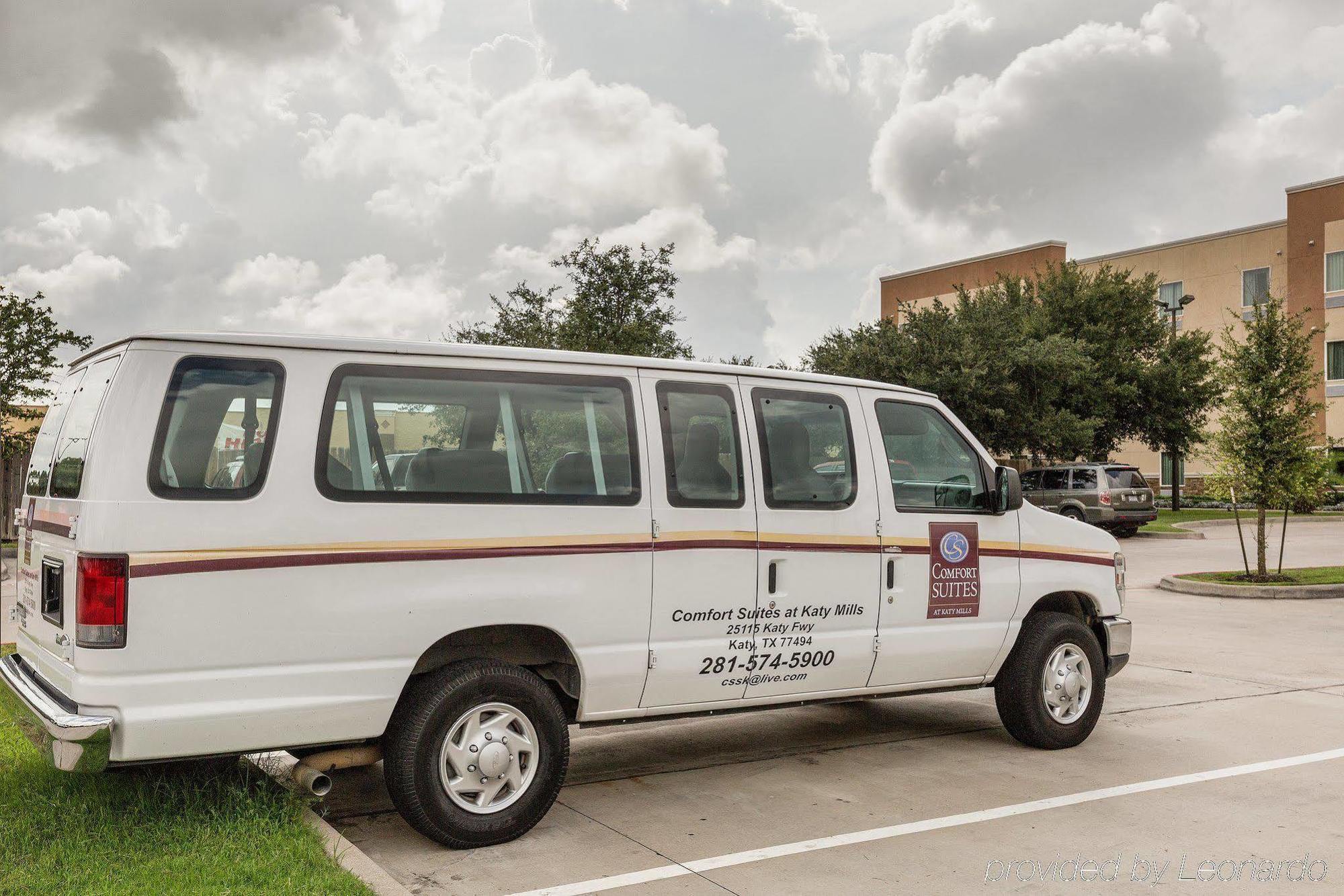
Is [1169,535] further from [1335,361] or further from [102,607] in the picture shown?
[102,607]

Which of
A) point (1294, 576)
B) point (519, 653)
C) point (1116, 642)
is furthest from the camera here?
point (1294, 576)

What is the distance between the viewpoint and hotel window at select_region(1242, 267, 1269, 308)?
49188mm

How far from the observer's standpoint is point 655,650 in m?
5.75

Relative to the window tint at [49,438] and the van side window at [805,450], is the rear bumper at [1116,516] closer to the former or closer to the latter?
the van side window at [805,450]

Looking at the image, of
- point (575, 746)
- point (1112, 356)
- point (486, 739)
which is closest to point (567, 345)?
point (1112, 356)

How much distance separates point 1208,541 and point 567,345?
55.1ft

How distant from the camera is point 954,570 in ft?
22.5

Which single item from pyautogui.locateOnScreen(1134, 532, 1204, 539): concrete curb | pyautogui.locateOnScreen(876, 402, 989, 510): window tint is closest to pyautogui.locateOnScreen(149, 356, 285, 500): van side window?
pyautogui.locateOnScreen(876, 402, 989, 510): window tint

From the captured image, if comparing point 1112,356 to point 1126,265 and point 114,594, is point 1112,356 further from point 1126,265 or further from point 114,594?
point 114,594

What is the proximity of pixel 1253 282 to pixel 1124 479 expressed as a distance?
26.2 metres

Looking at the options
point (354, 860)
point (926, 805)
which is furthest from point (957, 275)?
point (354, 860)

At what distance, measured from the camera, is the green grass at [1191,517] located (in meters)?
30.8

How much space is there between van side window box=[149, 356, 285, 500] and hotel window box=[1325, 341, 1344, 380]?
48297mm

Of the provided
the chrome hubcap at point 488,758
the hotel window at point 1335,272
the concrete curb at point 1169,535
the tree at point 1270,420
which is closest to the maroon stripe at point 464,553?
the chrome hubcap at point 488,758
